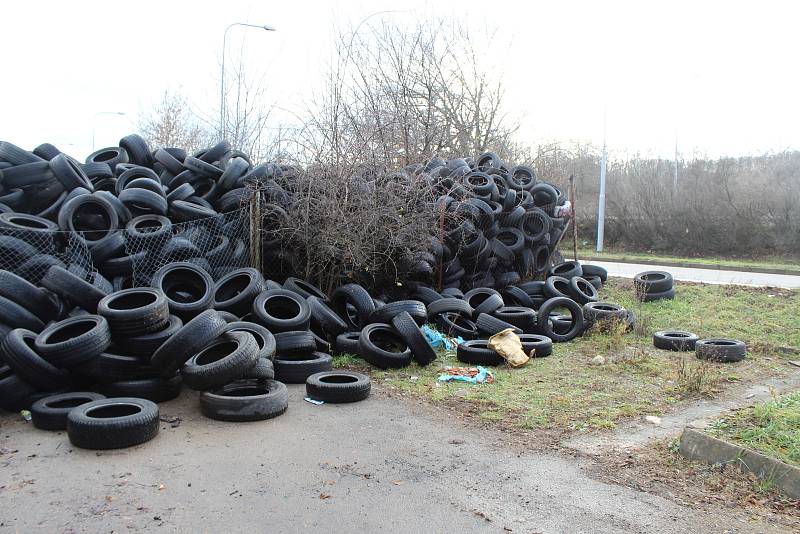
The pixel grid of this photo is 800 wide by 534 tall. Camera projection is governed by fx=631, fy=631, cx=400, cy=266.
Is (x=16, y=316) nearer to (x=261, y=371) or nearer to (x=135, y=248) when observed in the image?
(x=135, y=248)

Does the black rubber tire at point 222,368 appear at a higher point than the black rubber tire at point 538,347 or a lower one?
higher

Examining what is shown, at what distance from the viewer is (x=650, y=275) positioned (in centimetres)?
1538

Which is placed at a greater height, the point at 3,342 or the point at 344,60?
the point at 344,60

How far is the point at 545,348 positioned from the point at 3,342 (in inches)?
277

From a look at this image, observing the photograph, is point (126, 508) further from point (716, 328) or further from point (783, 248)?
point (783, 248)

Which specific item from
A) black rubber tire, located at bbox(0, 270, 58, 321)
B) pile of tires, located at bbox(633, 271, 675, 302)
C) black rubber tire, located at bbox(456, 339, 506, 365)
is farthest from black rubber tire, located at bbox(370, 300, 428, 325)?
pile of tires, located at bbox(633, 271, 675, 302)

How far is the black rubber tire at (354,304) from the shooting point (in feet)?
32.5

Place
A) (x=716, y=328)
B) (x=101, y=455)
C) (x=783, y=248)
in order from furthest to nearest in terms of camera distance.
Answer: (x=783, y=248) → (x=716, y=328) → (x=101, y=455)

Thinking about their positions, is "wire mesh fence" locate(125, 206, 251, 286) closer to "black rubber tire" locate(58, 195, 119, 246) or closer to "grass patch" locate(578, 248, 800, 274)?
"black rubber tire" locate(58, 195, 119, 246)

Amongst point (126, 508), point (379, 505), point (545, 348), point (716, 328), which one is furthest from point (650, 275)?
point (126, 508)

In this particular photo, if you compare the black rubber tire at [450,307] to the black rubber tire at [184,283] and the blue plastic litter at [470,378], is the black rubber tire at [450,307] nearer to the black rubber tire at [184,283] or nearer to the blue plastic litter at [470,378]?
the blue plastic litter at [470,378]

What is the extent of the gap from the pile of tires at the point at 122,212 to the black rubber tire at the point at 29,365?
1925mm

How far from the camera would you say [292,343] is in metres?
8.23

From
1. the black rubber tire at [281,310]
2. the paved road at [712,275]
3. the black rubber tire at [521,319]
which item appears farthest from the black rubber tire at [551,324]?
the paved road at [712,275]
